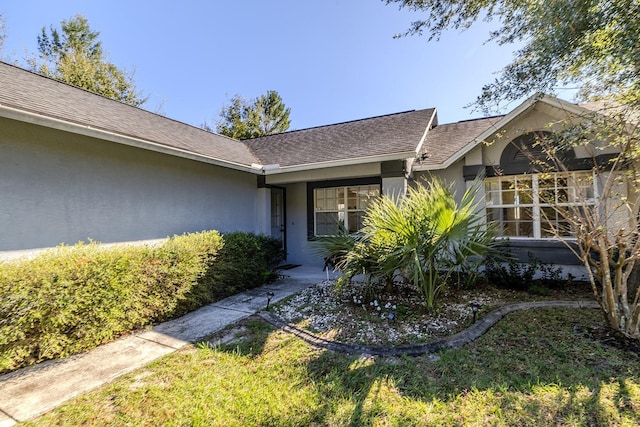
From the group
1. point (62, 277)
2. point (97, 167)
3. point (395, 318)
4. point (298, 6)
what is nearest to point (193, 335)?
point (62, 277)

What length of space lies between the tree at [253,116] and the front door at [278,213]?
17636mm

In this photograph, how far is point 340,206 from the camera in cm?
1017

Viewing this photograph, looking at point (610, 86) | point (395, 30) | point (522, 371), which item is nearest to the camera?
point (522, 371)

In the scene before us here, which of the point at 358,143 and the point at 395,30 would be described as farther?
the point at 358,143

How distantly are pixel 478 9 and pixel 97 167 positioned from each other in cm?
803

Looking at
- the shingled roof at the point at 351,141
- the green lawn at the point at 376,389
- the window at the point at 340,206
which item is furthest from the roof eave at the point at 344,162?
the green lawn at the point at 376,389

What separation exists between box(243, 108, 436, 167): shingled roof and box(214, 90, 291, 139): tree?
15349 mm

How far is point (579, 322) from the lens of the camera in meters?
4.85

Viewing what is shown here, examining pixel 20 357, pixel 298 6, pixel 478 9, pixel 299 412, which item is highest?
pixel 298 6

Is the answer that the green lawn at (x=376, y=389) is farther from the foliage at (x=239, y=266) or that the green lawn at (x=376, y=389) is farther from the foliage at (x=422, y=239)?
the foliage at (x=239, y=266)

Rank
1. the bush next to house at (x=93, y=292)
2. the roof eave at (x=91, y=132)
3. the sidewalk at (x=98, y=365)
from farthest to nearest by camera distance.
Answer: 1. the roof eave at (x=91, y=132)
2. the bush next to house at (x=93, y=292)
3. the sidewalk at (x=98, y=365)

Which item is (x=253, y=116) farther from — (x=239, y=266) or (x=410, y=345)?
(x=410, y=345)

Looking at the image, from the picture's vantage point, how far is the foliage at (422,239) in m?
4.80

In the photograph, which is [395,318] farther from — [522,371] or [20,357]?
[20,357]
